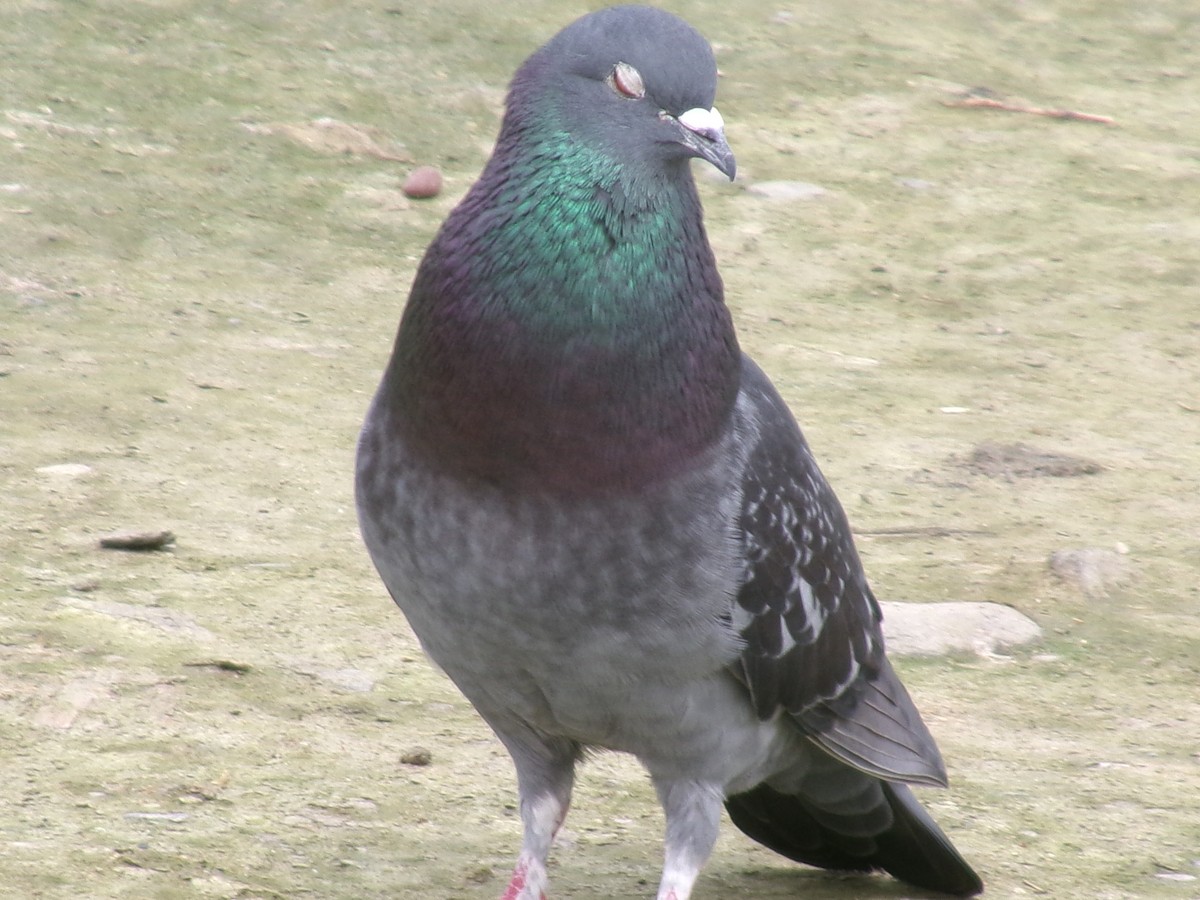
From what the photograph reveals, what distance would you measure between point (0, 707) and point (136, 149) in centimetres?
473

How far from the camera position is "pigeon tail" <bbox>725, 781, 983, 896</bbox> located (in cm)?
372

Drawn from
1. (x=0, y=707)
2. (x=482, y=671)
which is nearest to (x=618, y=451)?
(x=482, y=671)

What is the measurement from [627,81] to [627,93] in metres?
0.02

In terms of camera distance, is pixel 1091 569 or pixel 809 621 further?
pixel 1091 569

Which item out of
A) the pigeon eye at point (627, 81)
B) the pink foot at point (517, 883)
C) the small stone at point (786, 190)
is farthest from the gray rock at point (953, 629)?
the small stone at point (786, 190)

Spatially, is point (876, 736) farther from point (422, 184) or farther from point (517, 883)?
point (422, 184)

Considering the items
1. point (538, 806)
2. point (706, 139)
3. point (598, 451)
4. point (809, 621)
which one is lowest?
point (538, 806)

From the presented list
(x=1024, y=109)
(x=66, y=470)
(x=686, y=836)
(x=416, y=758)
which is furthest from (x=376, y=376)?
(x=1024, y=109)

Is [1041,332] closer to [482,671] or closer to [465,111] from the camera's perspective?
[465,111]

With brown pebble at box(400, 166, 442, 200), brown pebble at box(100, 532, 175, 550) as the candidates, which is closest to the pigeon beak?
brown pebble at box(100, 532, 175, 550)

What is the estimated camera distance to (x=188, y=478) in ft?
18.0

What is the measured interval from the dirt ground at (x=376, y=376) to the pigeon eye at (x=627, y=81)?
5.55 feet

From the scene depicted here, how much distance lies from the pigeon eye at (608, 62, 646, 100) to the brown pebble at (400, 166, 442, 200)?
16.9 feet

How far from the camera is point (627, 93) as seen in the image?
3.18 metres
